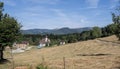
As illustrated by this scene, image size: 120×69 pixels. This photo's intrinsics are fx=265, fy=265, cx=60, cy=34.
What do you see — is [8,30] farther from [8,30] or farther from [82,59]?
[82,59]

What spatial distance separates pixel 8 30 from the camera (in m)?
41.1

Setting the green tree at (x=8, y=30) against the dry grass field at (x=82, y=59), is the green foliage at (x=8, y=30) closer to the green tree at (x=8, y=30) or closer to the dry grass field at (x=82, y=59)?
the green tree at (x=8, y=30)

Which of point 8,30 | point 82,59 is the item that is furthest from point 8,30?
point 82,59

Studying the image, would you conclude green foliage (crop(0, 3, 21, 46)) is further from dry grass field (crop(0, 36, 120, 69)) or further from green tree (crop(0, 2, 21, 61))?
dry grass field (crop(0, 36, 120, 69))

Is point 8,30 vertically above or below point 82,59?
above

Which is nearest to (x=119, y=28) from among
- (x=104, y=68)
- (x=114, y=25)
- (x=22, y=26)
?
(x=114, y=25)

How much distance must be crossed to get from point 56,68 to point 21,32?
16183 millimetres

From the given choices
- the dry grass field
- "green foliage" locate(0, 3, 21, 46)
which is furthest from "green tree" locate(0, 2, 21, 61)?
the dry grass field

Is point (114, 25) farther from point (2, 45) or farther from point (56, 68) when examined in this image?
point (2, 45)

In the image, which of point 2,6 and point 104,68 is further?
point 2,6

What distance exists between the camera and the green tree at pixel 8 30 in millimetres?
40812

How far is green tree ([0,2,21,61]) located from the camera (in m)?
40.8

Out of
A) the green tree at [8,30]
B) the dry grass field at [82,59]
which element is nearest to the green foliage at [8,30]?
the green tree at [8,30]

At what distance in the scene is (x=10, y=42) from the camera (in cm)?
4219
